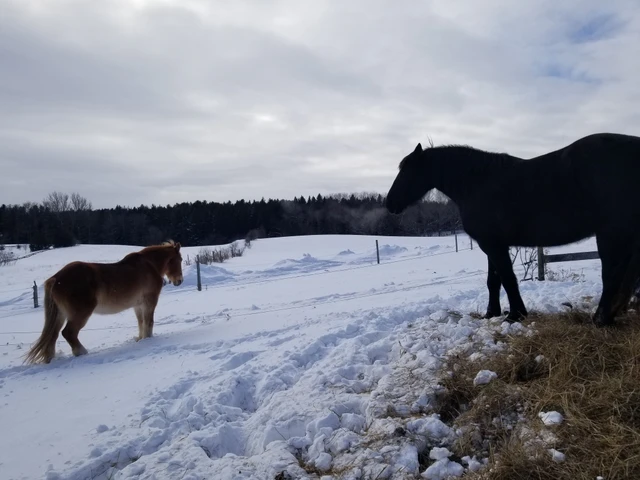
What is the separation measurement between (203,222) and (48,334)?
67700 mm

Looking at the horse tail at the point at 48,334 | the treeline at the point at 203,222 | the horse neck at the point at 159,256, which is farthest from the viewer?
the treeline at the point at 203,222

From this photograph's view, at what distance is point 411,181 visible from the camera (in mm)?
5203

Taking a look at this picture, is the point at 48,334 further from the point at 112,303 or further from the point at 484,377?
the point at 484,377

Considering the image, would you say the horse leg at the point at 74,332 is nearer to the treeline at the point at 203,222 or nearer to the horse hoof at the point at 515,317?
the horse hoof at the point at 515,317

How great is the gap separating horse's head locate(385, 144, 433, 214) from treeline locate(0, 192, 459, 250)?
5257cm

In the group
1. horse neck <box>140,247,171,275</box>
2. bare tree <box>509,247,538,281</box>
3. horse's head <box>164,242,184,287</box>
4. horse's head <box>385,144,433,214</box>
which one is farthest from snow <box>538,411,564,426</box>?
horse's head <box>164,242,184,287</box>

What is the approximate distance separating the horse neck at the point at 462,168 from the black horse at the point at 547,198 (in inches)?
0.4

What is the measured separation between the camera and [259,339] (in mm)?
5586

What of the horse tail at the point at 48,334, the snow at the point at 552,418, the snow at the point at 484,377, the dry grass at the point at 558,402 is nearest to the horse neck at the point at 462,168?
the dry grass at the point at 558,402

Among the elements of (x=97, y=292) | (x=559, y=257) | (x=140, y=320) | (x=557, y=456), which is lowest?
(x=140, y=320)

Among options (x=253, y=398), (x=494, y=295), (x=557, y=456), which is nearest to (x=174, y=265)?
(x=253, y=398)

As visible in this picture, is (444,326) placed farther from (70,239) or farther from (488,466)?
(70,239)

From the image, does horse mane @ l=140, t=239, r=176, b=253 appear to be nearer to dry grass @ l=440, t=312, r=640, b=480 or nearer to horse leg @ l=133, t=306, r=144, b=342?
horse leg @ l=133, t=306, r=144, b=342

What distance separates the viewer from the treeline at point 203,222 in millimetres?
62500
